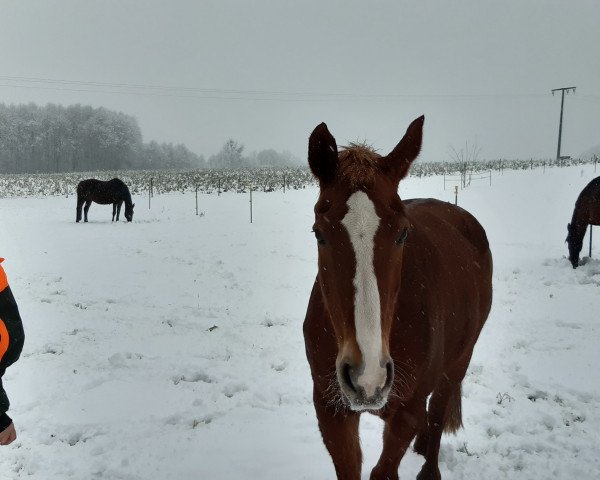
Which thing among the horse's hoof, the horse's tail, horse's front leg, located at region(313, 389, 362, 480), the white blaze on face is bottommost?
the horse's hoof

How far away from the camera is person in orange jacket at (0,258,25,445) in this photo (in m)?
1.82

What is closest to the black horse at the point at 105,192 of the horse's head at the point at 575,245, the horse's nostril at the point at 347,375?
the horse's head at the point at 575,245

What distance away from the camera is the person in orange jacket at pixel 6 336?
182cm

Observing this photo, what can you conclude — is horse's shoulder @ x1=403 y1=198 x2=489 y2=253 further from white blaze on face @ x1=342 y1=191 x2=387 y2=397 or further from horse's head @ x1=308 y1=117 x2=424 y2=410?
white blaze on face @ x1=342 y1=191 x2=387 y2=397

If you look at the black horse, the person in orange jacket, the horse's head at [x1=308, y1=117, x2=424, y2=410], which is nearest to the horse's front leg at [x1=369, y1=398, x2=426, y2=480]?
the horse's head at [x1=308, y1=117, x2=424, y2=410]

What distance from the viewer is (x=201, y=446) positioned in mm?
3354

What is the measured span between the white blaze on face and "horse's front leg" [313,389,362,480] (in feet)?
2.42

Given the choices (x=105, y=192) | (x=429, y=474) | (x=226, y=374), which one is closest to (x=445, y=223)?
(x=429, y=474)

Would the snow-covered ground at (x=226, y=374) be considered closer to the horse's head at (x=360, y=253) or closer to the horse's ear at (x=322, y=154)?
the horse's head at (x=360, y=253)

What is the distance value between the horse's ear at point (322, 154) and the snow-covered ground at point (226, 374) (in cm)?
225

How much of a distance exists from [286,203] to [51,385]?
1572 centimetres

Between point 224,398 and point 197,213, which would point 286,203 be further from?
point 224,398

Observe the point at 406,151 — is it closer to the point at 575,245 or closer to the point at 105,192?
the point at 575,245

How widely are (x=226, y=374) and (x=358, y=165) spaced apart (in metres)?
3.27
